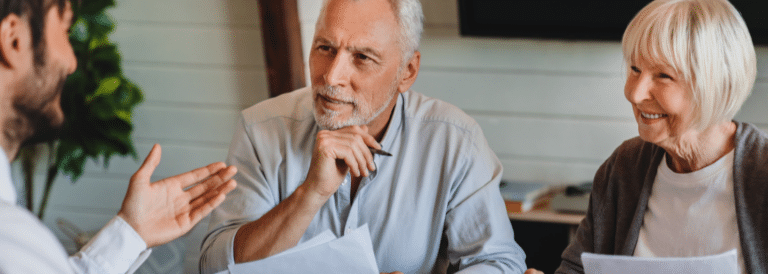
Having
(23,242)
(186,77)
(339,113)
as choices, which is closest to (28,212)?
(23,242)

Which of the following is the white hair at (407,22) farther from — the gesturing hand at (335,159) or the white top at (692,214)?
the white top at (692,214)

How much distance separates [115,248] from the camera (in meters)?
1.06

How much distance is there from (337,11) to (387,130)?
0.29 meters

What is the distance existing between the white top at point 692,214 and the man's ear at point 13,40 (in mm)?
2126

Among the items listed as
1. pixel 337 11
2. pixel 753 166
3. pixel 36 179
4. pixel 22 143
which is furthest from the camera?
pixel 36 179

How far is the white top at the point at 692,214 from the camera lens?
120 centimetres

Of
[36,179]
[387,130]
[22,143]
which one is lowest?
[36,179]

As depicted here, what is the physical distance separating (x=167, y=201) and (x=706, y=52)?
978 millimetres

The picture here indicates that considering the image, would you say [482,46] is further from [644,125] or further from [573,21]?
[644,125]

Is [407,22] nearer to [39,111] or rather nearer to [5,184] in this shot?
[5,184]

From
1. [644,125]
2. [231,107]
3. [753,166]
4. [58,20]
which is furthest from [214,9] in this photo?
[753,166]

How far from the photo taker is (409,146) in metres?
1.48

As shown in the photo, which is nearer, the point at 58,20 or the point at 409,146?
the point at 409,146

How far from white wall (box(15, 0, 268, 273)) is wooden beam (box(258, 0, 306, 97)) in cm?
21
